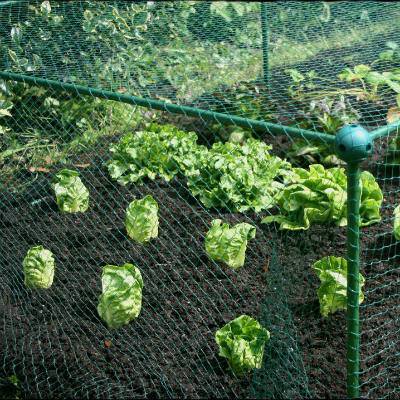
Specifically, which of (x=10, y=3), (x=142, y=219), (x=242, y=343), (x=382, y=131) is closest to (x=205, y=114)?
(x=382, y=131)

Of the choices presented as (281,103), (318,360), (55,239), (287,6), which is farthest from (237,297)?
(287,6)

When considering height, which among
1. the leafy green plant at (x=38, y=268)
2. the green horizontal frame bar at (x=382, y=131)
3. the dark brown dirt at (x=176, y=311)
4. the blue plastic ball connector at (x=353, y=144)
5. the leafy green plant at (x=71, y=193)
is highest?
the blue plastic ball connector at (x=353, y=144)

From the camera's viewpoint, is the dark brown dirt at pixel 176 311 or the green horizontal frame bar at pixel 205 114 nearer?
the green horizontal frame bar at pixel 205 114

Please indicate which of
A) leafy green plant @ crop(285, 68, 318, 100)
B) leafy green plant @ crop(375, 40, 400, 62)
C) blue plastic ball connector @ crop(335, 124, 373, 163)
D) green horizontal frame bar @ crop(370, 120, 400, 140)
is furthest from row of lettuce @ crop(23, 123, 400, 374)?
leafy green plant @ crop(375, 40, 400, 62)

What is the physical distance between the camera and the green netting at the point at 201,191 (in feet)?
10.7

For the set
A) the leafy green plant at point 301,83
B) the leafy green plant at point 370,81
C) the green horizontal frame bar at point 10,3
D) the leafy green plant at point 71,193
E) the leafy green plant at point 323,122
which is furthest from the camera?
the green horizontal frame bar at point 10,3

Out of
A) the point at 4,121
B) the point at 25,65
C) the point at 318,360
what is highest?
the point at 25,65

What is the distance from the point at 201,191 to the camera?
4430 mm

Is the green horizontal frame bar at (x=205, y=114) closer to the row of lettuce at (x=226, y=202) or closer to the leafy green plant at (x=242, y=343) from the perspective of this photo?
the row of lettuce at (x=226, y=202)

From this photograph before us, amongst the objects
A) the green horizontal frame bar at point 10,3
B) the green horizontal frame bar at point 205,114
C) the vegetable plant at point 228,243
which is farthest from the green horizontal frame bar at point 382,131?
the green horizontal frame bar at point 10,3

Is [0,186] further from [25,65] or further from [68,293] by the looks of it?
[68,293]

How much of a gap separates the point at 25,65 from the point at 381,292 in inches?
112

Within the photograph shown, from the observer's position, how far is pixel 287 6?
20.9 feet

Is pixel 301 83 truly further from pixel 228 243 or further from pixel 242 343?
pixel 242 343
